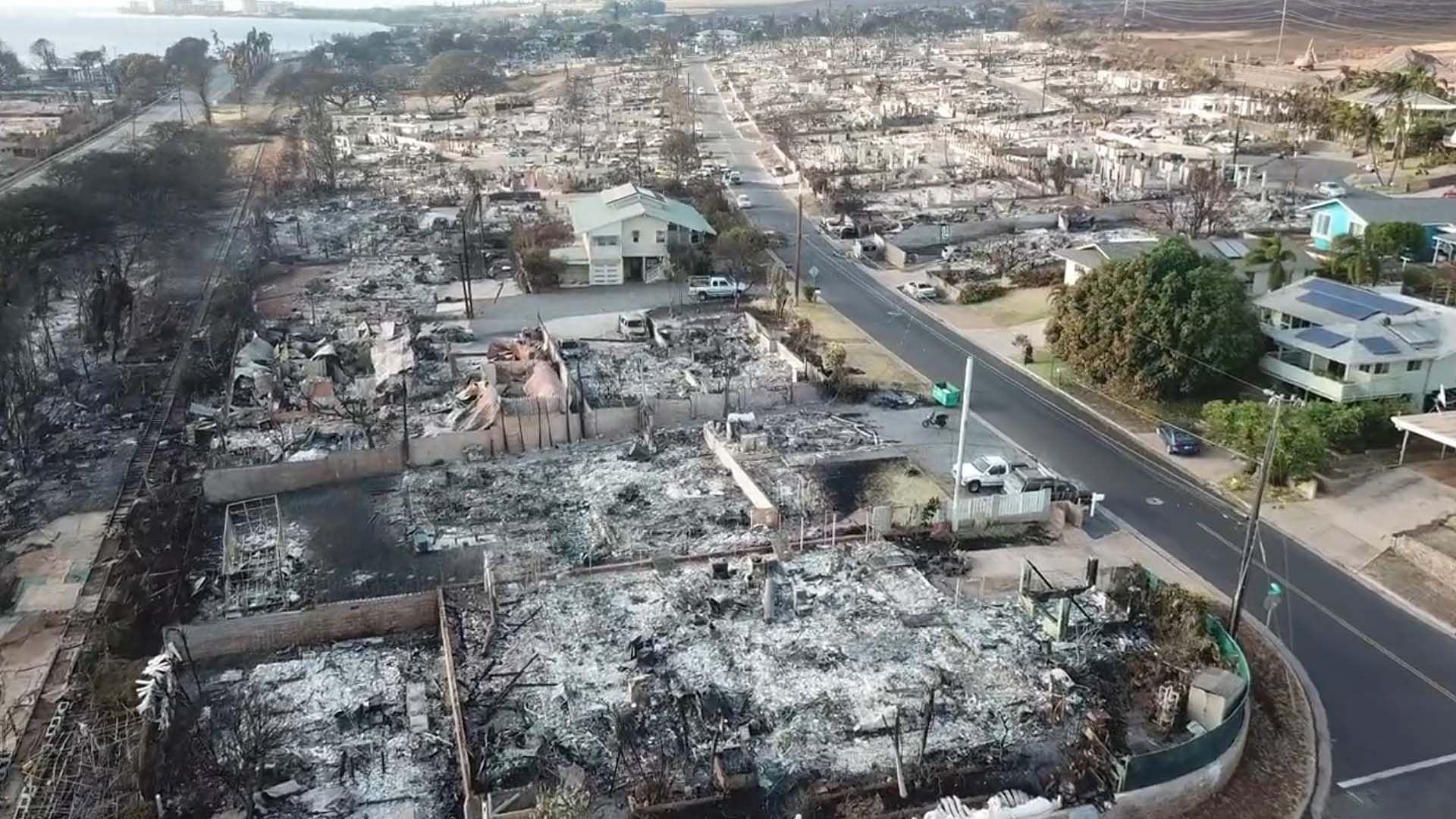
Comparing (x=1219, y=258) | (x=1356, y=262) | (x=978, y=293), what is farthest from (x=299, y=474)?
(x=1356, y=262)

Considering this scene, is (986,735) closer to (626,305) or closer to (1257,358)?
(1257,358)

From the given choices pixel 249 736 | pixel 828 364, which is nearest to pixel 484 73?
pixel 828 364

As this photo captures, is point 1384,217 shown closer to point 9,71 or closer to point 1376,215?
point 1376,215

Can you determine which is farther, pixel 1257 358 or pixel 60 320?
pixel 60 320

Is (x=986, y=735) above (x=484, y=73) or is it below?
below

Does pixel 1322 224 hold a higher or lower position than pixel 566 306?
higher

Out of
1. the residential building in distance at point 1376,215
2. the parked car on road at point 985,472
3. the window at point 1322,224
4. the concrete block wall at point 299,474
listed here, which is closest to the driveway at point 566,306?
the concrete block wall at point 299,474

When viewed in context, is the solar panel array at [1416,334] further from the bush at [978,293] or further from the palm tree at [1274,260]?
the bush at [978,293]
